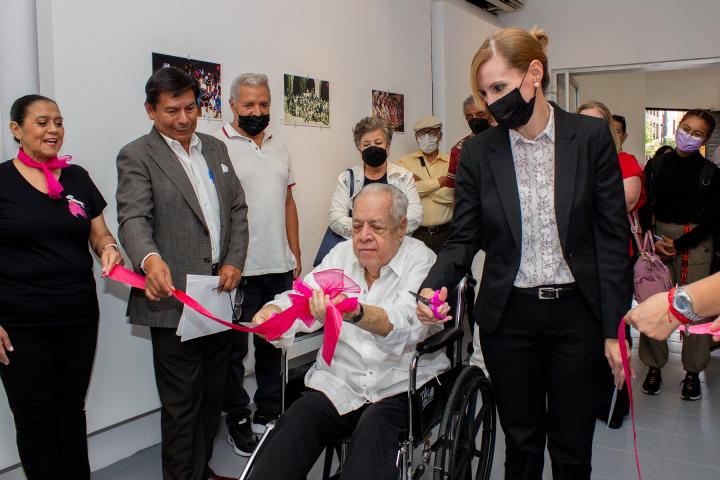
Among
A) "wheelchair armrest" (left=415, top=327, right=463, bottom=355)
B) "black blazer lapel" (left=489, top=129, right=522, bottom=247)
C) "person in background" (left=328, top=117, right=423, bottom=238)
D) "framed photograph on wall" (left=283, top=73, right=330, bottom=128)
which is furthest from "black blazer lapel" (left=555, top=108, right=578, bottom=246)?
"framed photograph on wall" (left=283, top=73, right=330, bottom=128)

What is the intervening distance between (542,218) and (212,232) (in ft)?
4.55

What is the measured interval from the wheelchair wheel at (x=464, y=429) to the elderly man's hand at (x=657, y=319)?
709 millimetres

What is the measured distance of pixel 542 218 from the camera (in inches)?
73.0

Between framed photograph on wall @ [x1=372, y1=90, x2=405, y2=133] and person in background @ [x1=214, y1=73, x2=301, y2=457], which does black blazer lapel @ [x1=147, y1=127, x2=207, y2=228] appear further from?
framed photograph on wall @ [x1=372, y1=90, x2=405, y2=133]

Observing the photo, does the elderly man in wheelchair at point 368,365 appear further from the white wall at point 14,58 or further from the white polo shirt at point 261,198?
the white wall at point 14,58

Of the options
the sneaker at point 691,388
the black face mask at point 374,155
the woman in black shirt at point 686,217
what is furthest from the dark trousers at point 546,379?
the sneaker at point 691,388

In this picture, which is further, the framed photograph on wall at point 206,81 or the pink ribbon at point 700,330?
the framed photograph on wall at point 206,81

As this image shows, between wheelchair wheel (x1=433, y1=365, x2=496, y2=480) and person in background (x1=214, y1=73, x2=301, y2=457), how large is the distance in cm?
131

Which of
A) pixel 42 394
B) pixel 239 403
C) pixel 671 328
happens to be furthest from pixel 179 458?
pixel 671 328

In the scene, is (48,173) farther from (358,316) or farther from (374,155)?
(374,155)

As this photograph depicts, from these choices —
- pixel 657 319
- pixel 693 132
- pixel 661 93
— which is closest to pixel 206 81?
pixel 657 319

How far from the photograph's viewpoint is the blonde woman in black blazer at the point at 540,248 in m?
1.81

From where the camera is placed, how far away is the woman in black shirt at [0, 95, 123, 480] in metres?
2.30

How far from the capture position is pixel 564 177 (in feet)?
5.95
